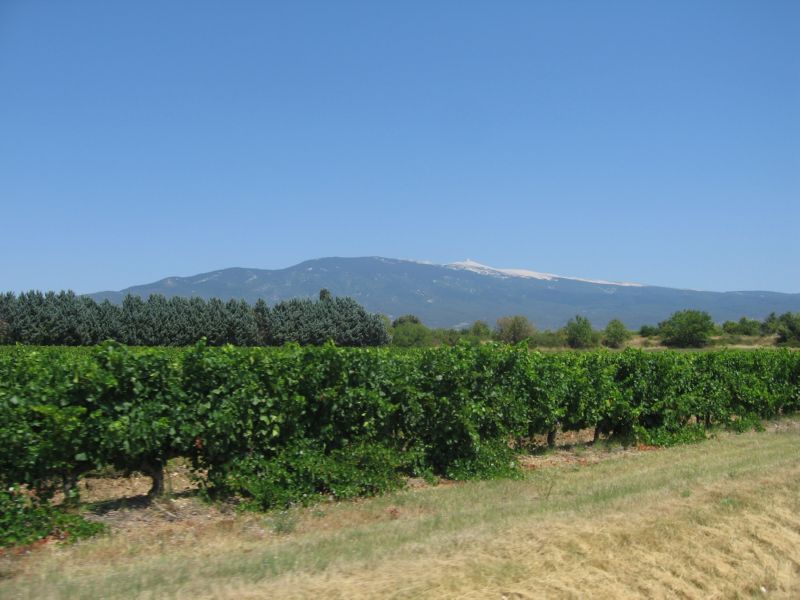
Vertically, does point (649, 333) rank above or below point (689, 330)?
below

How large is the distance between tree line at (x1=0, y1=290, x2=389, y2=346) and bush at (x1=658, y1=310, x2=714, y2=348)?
28.4 metres

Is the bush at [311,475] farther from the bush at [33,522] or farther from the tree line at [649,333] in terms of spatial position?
the tree line at [649,333]

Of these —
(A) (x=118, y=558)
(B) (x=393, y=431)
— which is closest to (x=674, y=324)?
(B) (x=393, y=431)

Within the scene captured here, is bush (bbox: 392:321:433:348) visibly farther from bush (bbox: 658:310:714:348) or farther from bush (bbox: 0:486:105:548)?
bush (bbox: 0:486:105:548)

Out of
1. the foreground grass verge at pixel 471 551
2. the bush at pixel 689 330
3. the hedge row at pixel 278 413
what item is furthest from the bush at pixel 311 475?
the bush at pixel 689 330

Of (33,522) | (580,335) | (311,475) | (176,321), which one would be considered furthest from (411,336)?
(33,522)

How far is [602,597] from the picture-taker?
242 inches

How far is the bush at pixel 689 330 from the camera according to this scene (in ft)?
207

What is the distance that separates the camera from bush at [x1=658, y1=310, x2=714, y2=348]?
6297 cm

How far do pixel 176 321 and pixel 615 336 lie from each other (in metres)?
44.2

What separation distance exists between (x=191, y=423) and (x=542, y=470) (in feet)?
23.0

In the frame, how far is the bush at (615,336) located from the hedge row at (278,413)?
57.2 metres

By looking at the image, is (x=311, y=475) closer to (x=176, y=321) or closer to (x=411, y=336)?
(x=176, y=321)

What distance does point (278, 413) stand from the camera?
9.80 metres
